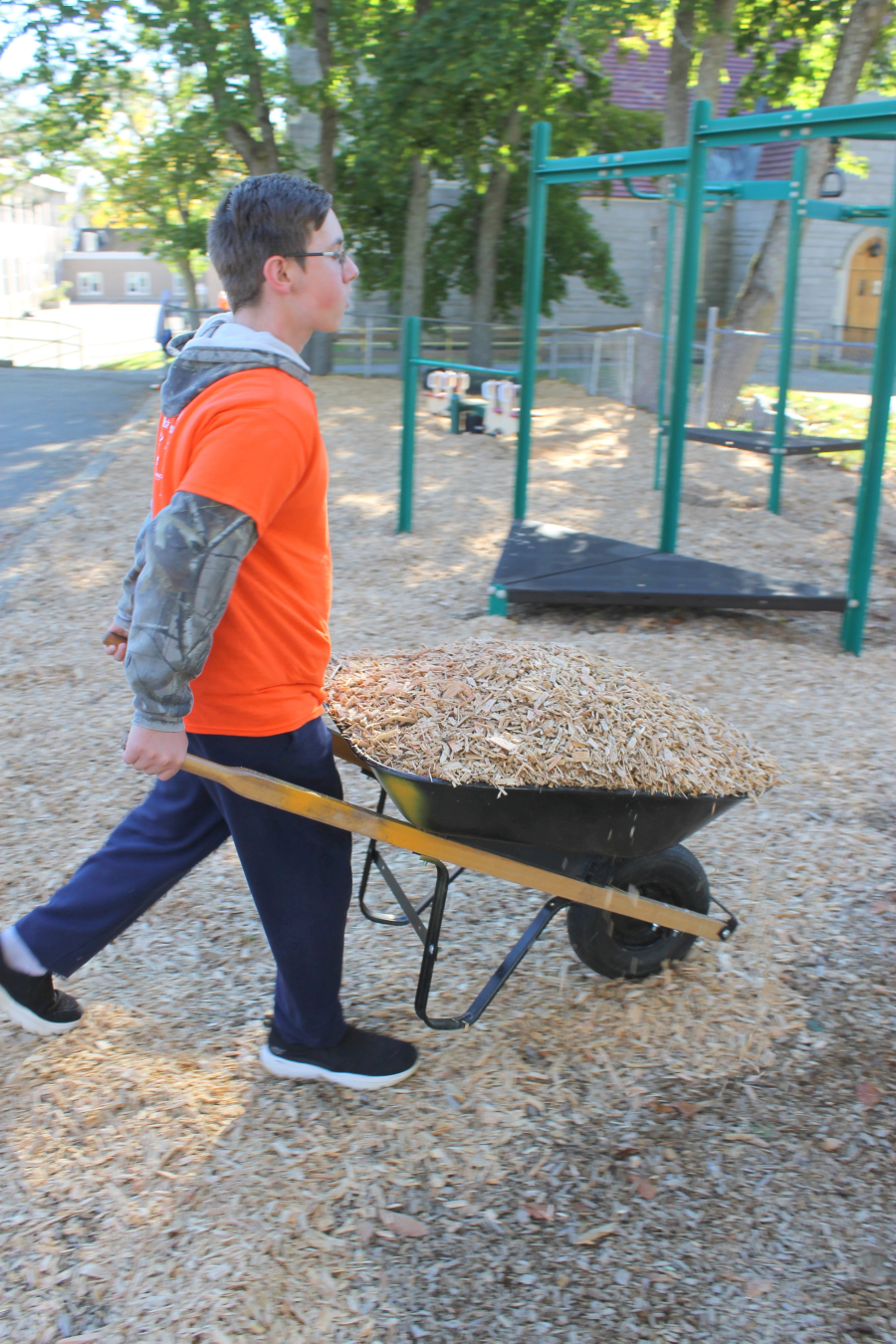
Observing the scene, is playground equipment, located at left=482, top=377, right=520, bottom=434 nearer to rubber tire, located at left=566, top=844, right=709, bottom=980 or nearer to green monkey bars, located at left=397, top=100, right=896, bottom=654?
green monkey bars, located at left=397, top=100, right=896, bottom=654

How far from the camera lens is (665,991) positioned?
2693mm

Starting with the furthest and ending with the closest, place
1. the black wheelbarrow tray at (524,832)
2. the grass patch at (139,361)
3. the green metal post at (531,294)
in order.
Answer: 1. the grass patch at (139,361)
2. the green metal post at (531,294)
3. the black wheelbarrow tray at (524,832)

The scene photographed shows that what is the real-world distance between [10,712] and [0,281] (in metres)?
50.1

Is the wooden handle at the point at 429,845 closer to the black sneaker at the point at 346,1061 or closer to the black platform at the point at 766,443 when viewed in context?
the black sneaker at the point at 346,1061

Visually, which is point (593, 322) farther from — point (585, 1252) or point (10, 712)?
point (585, 1252)

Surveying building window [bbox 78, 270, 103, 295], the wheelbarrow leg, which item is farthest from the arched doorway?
building window [bbox 78, 270, 103, 295]

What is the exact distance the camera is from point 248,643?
192 centimetres

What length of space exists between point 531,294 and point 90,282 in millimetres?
65636

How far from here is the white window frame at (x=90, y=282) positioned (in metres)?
64.7

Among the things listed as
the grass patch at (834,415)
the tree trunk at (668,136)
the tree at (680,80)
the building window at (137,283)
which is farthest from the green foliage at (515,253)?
the building window at (137,283)

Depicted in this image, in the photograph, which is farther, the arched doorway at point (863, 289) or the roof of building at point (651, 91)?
the arched doorway at point (863, 289)

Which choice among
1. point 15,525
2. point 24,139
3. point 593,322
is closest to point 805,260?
point 593,322

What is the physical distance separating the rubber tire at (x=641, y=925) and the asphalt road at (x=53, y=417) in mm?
6933

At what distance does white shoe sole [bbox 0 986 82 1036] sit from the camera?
7.86ft
